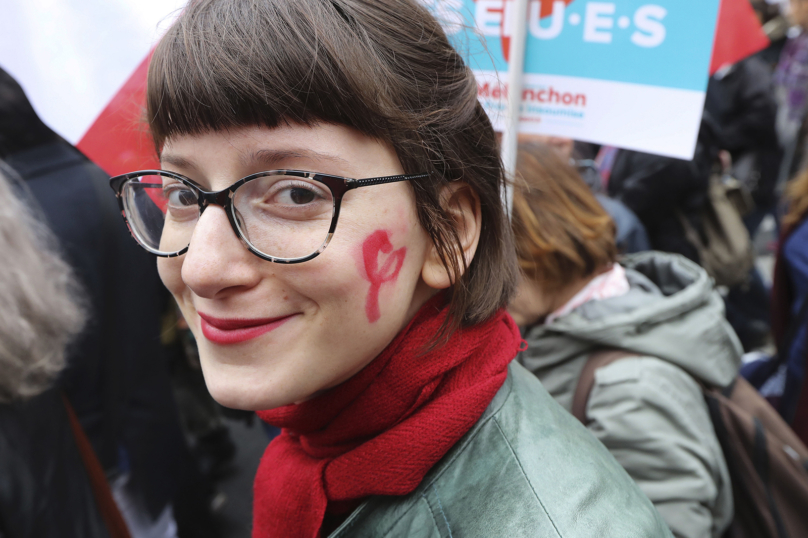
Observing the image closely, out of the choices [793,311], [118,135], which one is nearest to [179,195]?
[118,135]

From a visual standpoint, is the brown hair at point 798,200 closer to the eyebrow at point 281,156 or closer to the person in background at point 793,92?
the eyebrow at point 281,156

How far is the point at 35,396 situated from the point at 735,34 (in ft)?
9.02

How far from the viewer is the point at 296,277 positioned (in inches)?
39.5

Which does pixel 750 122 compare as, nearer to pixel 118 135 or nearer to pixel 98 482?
pixel 118 135

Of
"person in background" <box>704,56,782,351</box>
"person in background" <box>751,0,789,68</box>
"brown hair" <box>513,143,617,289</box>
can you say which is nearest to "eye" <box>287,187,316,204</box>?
"brown hair" <box>513,143,617,289</box>

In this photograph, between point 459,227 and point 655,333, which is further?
point 655,333

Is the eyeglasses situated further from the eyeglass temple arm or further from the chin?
the chin

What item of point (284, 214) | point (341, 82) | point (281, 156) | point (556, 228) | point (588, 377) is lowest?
point (588, 377)

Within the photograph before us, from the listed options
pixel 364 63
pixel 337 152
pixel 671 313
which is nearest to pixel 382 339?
pixel 337 152

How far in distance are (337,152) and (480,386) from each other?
1.76ft

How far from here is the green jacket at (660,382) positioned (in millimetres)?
1626

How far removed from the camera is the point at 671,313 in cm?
181

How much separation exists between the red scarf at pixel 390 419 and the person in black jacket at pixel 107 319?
1292 millimetres

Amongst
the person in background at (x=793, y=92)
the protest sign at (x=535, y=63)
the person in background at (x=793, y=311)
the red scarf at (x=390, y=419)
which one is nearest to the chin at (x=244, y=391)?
the red scarf at (x=390, y=419)
